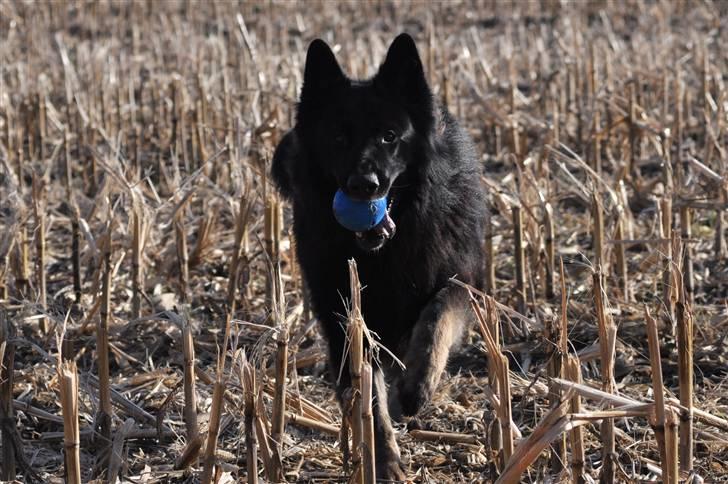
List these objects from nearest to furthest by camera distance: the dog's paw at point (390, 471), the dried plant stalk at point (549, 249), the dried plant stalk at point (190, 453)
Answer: the dried plant stalk at point (190, 453)
the dog's paw at point (390, 471)
the dried plant stalk at point (549, 249)

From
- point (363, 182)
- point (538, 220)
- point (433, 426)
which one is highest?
point (363, 182)

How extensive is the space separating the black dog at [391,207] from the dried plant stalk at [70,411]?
138 centimetres

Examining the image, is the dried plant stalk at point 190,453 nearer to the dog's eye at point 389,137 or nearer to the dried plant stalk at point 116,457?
the dried plant stalk at point 116,457

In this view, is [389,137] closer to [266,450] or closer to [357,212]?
[357,212]

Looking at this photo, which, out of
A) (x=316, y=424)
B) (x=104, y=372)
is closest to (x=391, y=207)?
(x=316, y=424)

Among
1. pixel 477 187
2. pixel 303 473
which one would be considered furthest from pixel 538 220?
pixel 303 473

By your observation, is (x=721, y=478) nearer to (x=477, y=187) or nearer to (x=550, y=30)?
(x=477, y=187)

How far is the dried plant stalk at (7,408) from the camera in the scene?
389cm

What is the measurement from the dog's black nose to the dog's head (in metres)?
0.13

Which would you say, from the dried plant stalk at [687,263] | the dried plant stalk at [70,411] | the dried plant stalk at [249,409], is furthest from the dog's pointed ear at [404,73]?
the dried plant stalk at [70,411]

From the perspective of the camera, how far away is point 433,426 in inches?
182

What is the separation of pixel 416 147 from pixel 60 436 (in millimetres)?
1859

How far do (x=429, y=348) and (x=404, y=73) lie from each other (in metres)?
1.15

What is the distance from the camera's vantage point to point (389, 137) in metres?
4.46
